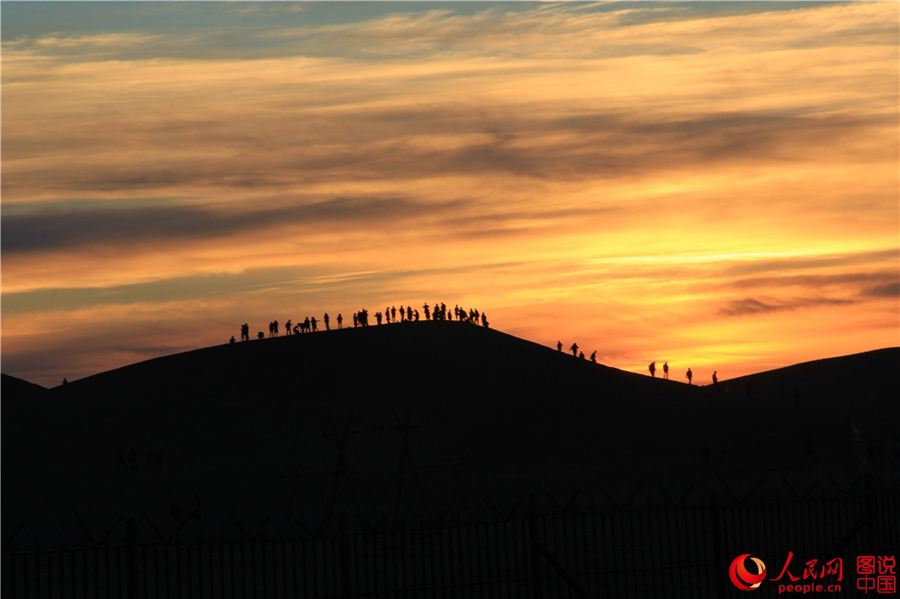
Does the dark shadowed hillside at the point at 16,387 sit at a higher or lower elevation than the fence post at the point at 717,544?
higher

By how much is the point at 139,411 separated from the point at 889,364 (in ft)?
272

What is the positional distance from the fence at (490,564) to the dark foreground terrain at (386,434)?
434 inches

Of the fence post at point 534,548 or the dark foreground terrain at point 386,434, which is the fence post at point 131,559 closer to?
the fence post at point 534,548

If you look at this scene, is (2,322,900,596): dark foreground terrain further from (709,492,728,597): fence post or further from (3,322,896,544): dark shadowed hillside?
(709,492,728,597): fence post

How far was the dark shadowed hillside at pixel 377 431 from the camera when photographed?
55312 millimetres

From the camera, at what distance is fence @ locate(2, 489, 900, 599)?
50.7 ft

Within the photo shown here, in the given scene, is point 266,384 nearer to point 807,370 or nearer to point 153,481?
point 153,481

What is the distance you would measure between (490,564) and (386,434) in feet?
187

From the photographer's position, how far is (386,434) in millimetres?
75875

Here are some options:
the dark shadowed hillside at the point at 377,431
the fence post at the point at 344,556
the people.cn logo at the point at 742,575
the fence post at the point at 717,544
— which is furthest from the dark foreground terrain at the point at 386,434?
the fence post at the point at 344,556

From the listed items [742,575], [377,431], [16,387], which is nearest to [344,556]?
[742,575]

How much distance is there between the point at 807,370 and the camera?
145 metres

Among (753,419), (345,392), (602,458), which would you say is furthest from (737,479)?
(345,392)

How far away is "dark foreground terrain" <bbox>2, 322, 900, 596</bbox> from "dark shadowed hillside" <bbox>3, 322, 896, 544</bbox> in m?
0.21
